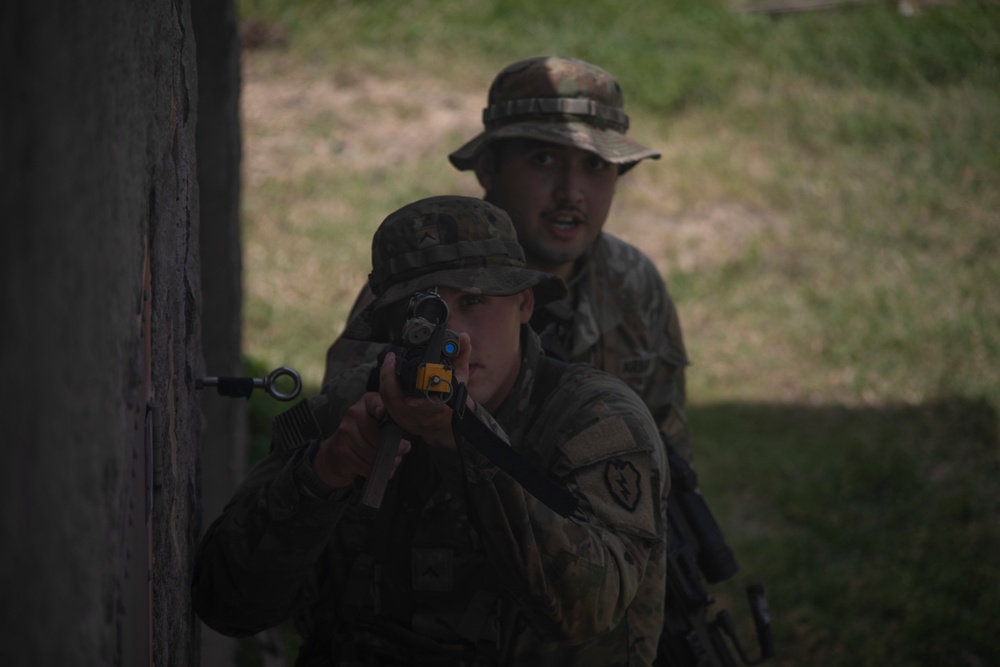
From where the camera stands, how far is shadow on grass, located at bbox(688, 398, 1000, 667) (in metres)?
4.85

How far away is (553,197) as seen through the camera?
3461 millimetres

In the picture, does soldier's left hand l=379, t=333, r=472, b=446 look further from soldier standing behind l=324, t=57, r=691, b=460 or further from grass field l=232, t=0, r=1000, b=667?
grass field l=232, t=0, r=1000, b=667

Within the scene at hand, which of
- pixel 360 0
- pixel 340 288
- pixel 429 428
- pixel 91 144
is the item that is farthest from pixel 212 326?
pixel 360 0

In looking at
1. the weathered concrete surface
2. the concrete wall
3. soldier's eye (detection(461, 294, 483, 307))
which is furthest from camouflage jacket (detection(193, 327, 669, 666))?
the weathered concrete surface

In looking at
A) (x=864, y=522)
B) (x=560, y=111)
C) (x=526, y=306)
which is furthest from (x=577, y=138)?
(x=864, y=522)

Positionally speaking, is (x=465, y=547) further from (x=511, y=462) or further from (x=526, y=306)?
(x=526, y=306)

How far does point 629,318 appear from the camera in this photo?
368cm

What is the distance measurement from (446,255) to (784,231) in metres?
6.72

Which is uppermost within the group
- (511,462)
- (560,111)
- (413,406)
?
(560,111)

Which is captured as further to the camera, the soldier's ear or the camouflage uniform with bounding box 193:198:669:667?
the soldier's ear

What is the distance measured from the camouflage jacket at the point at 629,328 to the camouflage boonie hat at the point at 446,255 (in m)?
1.09

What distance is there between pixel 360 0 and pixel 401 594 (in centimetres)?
951

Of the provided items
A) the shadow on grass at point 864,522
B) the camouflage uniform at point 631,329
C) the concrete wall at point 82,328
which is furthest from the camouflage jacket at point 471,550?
the shadow on grass at point 864,522

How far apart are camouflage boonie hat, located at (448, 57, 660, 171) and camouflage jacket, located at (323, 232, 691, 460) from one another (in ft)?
1.13
